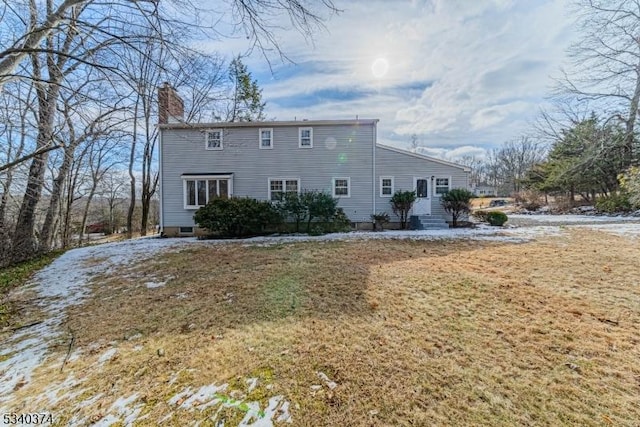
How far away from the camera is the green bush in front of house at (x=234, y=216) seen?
1159cm

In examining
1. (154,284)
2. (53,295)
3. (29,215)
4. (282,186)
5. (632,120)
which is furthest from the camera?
(632,120)

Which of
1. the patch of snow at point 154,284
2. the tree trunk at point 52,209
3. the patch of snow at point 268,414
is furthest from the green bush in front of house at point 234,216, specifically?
the patch of snow at point 268,414

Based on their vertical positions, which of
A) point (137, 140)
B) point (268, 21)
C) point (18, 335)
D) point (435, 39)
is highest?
point (435, 39)

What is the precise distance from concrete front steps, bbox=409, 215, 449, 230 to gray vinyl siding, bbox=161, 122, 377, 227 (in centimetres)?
245

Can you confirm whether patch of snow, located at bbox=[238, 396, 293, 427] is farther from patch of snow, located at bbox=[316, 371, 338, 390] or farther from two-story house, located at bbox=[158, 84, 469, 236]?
two-story house, located at bbox=[158, 84, 469, 236]

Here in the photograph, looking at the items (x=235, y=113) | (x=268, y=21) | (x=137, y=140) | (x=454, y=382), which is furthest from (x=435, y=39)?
(x=137, y=140)

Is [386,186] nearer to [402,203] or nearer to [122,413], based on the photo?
[402,203]

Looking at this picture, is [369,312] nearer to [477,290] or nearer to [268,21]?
[477,290]

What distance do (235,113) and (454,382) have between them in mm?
22242

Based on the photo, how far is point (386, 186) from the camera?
14062mm

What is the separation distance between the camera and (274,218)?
12.6 m

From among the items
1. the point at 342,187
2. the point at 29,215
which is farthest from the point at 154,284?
the point at 342,187

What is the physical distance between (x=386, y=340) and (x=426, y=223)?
11.0m

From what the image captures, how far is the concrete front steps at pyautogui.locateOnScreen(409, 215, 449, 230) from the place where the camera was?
13297 millimetres
